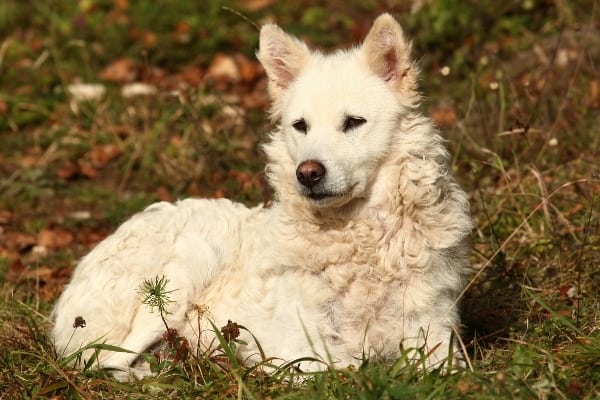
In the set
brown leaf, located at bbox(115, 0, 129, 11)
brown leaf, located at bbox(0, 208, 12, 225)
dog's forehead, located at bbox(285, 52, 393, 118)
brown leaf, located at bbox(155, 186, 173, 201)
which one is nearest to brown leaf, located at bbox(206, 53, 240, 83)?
brown leaf, located at bbox(115, 0, 129, 11)

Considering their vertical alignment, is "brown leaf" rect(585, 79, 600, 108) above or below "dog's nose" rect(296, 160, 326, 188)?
above

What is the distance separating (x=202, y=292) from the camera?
5.48 metres

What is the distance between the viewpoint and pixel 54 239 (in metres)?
7.63

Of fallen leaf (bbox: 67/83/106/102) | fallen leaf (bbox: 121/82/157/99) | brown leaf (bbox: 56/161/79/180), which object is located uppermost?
fallen leaf (bbox: 121/82/157/99)

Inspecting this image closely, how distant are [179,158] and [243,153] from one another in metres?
0.65

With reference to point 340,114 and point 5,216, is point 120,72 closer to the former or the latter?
point 5,216

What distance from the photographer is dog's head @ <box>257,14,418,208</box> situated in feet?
15.0

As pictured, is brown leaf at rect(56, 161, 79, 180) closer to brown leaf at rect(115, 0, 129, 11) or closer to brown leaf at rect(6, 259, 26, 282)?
brown leaf at rect(6, 259, 26, 282)

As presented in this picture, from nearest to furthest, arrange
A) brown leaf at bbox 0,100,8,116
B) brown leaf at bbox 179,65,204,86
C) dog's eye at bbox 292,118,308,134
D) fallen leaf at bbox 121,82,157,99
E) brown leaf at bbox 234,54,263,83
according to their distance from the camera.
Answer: dog's eye at bbox 292,118,308,134 → fallen leaf at bbox 121,82,157,99 → brown leaf at bbox 0,100,8,116 → brown leaf at bbox 179,65,204,86 → brown leaf at bbox 234,54,263,83

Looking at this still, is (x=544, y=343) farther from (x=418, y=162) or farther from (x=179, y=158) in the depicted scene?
(x=179, y=158)

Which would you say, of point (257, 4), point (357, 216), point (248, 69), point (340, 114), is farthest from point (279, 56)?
A: point (257, 4)

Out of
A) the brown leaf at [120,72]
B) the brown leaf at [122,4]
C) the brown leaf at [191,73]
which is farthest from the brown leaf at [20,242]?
Answer: the brown leaf at [122,4]

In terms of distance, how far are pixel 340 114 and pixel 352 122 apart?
78 mm

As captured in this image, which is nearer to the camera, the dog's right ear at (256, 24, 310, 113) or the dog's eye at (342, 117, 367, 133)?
the dog's eye at (342, 117, 367, 133)
